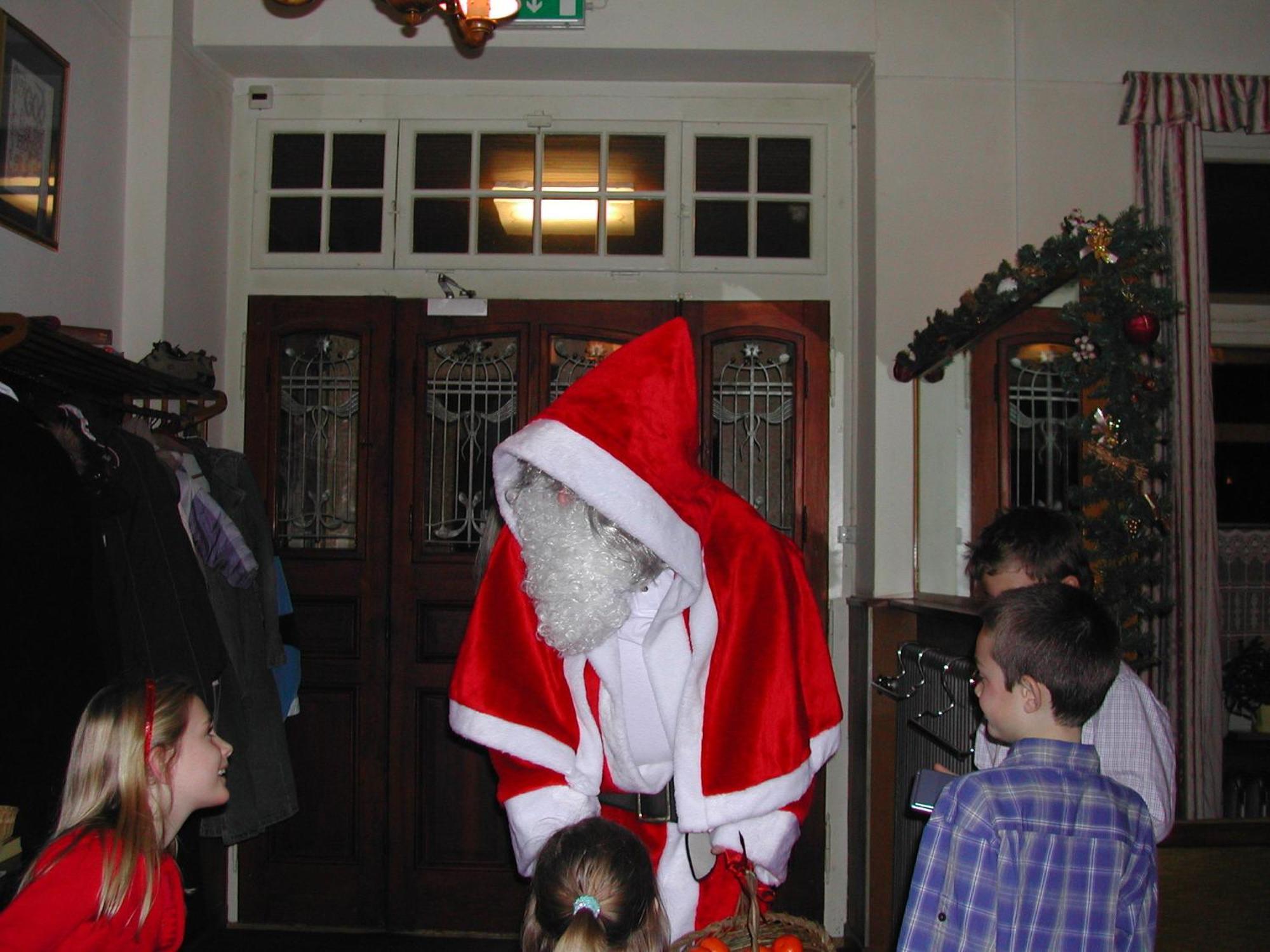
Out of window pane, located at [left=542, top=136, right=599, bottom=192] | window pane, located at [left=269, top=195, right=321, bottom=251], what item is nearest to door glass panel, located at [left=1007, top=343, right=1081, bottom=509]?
window pane, located at [left=542, top=136, right=599, bottom=192]

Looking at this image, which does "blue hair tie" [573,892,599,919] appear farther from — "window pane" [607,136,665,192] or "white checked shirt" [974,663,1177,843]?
"window pane" [607,136,665,192]

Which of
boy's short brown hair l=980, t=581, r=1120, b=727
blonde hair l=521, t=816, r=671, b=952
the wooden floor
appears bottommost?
the wooden floor

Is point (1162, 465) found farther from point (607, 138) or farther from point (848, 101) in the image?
point (607, 138)

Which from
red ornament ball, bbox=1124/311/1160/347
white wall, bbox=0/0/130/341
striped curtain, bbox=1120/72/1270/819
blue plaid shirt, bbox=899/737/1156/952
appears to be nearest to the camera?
blue plaid shirt, bbox=899/737/1156/952

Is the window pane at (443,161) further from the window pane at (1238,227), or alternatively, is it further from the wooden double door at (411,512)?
the window pane at (1238,227)

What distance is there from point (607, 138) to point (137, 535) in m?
2.31

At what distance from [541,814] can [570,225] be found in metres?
2.45

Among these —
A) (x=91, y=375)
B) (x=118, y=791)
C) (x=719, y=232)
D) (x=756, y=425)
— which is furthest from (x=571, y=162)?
(x=118, y=791)

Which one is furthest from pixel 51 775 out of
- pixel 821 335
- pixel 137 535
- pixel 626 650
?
pixel 821 335

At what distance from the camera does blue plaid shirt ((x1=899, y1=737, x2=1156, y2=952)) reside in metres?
1.42

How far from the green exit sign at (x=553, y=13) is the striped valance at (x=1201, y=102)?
1.97 meters

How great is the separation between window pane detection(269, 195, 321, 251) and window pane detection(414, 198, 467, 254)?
0.39 m

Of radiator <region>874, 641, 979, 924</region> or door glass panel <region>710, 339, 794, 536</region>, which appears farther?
door glass panel <region>710, 339, 794, 536</region>

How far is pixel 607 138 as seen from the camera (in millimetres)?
3928
